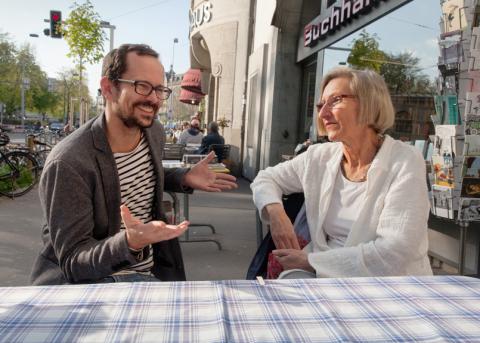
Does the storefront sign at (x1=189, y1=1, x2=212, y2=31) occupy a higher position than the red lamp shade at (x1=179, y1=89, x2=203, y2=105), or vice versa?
the storefront sign at (x1=189, y1=1, x2=212, y2=31)

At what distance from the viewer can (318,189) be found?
2297 millimetres

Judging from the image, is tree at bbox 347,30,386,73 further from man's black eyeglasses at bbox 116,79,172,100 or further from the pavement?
man's black eyeglasses at bbox 116,79,172,100

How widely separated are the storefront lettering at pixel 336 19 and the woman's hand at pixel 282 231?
4.90 meters

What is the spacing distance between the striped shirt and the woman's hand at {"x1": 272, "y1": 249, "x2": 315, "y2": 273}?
2.07 feet

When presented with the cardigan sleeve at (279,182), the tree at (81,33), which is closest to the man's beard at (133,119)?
the cardigan sleeve at (279,182)

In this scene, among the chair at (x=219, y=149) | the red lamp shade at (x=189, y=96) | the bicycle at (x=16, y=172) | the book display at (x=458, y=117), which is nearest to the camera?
the book display at (x=458, y=117)

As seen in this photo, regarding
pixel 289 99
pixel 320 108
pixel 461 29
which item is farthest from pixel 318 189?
pixel 289 99

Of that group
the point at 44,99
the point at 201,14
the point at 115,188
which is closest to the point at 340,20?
the point at 115,188

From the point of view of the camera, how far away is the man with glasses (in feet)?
5.27

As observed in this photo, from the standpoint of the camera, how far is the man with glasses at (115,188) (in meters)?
1.61

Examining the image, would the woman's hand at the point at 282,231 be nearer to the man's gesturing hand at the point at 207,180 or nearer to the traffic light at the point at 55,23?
the man's gesturing hand at the point at 207,180

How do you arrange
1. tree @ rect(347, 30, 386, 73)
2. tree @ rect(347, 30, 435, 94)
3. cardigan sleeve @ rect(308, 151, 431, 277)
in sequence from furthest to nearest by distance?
tree @ rect(347, 30, 386, 73), tree @ rect(347, 30, 435, 94), cardigan sleeve @ rect(308, 151, 431, 277)

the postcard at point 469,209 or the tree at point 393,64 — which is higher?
the tree at point 393,64

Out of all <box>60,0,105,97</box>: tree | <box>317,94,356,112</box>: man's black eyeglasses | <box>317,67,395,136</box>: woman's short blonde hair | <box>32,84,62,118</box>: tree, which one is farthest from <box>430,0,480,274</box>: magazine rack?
<box>32,84,62,118</box>: tree
